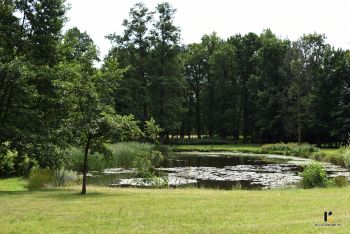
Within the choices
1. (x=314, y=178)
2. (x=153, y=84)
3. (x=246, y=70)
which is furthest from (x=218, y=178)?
(x=246, y=70)

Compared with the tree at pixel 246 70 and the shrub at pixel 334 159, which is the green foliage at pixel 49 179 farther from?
the tree at pixel 246 70

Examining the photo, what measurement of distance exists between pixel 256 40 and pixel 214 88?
11209mm

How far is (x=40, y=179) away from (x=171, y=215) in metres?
13.2

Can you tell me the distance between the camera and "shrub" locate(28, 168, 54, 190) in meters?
21.1

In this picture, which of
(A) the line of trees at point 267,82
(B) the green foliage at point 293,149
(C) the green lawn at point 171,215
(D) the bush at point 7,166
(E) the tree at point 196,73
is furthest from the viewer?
(E) the tree at point 196,73

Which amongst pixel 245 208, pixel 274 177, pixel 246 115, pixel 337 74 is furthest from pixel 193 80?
pixel 245 208

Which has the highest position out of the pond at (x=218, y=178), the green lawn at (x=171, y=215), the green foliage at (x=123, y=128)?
the green foliage at (x=123, y=128)

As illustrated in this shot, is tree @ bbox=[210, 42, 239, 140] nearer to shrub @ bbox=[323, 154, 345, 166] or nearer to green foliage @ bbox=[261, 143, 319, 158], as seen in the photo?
green foliage @ bbox=[261, 143, 319, 158]

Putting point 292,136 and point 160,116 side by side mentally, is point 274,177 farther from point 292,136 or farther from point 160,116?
point 292,136

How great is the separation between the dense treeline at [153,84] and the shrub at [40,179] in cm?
115

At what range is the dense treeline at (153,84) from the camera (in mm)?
17172

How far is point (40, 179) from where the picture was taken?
2150cm

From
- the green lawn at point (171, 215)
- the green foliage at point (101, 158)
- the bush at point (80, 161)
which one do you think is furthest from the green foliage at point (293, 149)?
the green lawn at point (171, 215)

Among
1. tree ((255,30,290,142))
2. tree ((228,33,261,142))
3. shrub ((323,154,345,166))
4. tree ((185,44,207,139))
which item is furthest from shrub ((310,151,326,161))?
tree ((185,44,207,139))
